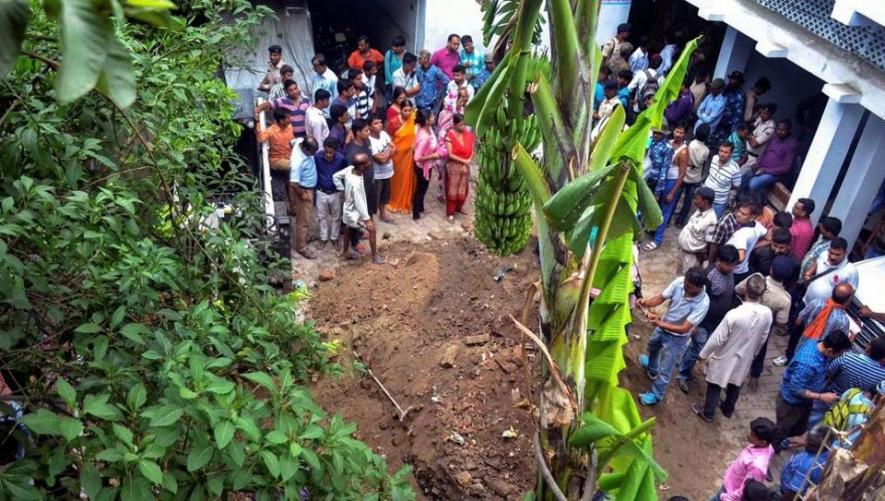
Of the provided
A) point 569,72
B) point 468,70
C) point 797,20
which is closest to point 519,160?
point 569,72

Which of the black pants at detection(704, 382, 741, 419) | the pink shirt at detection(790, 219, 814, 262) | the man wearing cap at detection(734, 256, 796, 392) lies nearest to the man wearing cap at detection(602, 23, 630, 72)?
the pink shirt at detection(790, 219, 814, 262)

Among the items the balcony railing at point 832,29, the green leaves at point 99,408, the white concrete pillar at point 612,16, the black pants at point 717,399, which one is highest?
the balcony railing at point 832,29

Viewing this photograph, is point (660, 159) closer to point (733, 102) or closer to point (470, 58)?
point (733, 102)

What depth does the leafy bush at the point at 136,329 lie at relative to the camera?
205 centimetres

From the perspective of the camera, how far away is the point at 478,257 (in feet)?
25.3

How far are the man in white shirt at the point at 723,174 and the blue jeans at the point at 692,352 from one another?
2.35 m

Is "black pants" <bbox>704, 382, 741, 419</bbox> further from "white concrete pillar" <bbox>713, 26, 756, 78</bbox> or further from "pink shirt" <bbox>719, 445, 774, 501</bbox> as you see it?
"white concrete pillar" <bbox>713, 26, 756, 78</bbox>

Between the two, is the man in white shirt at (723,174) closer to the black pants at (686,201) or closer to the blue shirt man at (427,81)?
the black pants at (686,201)

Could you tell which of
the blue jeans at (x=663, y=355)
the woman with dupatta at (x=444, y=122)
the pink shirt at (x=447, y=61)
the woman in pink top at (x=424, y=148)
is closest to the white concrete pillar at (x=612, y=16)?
the pink shirt at (x=447, y=61)

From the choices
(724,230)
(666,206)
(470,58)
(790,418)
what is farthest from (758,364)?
(470,58)

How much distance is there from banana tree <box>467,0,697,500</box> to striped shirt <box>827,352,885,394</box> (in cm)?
270

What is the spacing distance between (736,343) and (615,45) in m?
7.41

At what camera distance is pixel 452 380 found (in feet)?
19.0

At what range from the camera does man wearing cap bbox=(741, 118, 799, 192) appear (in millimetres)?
8625
